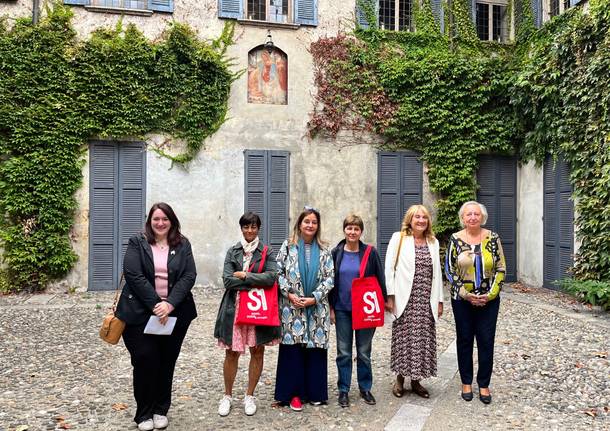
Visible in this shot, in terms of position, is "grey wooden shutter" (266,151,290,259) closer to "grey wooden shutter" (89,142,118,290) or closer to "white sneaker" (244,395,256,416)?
"grey wooden shutter" (89,142,118,290)

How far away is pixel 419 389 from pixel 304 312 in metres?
1.28

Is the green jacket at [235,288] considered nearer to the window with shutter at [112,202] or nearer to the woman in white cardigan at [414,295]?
the woman in white cardigan at [414,295]

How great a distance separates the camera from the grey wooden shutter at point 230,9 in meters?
9.84

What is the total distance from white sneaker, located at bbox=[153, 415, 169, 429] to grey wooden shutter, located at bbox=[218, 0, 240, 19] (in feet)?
26.7

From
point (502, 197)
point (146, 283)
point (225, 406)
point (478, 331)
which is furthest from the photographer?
point (502, 197)

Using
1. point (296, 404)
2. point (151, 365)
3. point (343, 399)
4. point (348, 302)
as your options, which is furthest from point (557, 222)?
point (151, 365)

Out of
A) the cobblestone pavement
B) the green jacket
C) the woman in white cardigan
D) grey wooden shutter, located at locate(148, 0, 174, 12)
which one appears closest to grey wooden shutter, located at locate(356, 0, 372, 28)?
grey wooden shutter, located at locate(148, 0, 174, 12)

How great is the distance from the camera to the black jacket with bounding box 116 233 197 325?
136 inches

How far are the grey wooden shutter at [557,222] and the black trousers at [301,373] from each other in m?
6.93

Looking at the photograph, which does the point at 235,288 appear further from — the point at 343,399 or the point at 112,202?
the point at 112,202

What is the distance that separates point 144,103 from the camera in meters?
9.42

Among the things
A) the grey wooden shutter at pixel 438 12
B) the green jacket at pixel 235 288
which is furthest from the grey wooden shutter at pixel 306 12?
the green jacket at pixel 235 288

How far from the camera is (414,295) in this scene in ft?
13.9

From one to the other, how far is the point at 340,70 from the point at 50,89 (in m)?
5.41
